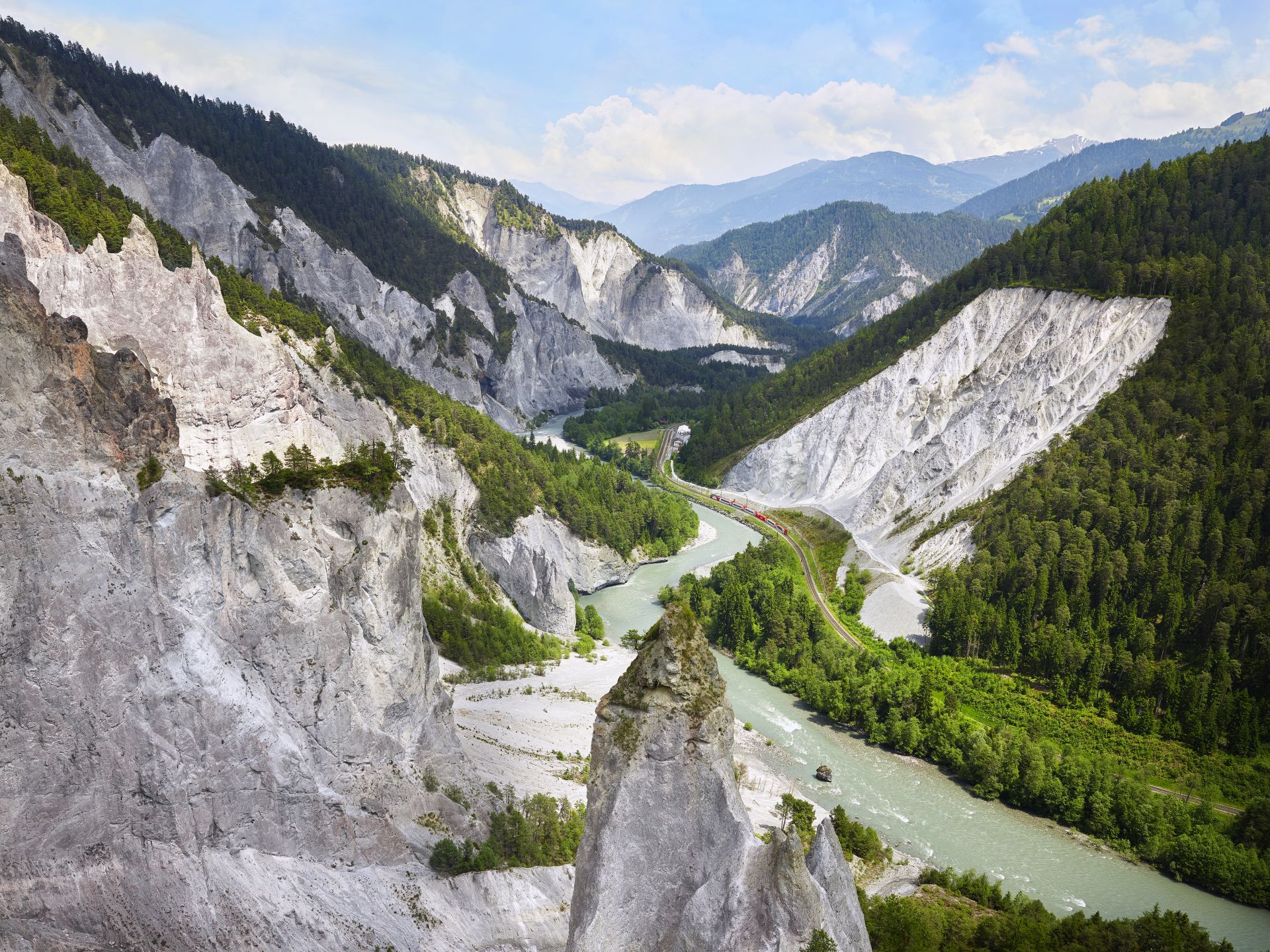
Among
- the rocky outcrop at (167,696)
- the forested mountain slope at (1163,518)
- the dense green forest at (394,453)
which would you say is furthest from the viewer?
the forested mountain slope at (1163,518)

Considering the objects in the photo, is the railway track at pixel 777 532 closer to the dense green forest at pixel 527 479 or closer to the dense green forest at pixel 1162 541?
the dense green forest at pixel 527 479

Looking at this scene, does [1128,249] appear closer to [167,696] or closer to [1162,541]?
[1162,541]

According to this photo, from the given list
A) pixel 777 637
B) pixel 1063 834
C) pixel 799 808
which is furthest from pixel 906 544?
pixel 799 808

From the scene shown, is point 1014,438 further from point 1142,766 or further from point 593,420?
point 593,420

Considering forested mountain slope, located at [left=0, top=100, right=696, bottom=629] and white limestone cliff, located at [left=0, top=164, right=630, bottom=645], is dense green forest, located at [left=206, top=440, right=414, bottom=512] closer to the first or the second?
white limestone cliff, located at [left=0, top=164, right=630, bottom=645]

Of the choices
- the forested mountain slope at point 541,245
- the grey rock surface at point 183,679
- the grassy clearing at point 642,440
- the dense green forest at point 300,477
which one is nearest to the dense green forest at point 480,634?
the dense green forest at point 300,477

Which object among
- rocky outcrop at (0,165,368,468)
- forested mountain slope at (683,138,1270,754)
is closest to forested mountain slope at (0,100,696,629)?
rocky outcrop at (0,165,368,468)

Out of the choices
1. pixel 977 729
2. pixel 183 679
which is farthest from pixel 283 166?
pixel 977 729
